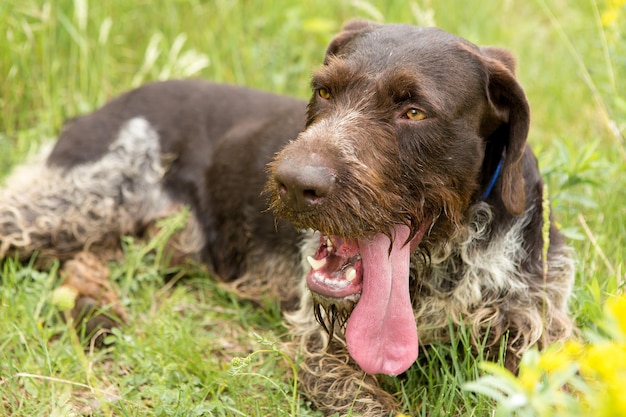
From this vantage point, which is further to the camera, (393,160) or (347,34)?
(347,34)

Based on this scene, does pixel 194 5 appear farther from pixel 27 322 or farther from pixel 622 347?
pixel 622 347

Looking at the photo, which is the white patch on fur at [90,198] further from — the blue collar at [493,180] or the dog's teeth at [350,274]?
the blue collar at [493,180]

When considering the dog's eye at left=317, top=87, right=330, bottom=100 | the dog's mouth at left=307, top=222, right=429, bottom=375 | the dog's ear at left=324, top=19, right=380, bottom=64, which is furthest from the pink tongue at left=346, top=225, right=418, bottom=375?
the dog's ear at left=324, top=19, right=380, bottom=64

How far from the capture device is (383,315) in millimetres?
3021

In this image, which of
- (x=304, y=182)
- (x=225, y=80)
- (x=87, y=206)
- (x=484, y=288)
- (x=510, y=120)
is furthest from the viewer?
(x=225, y=80)

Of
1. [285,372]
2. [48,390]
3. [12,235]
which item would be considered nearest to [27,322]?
[48,390]

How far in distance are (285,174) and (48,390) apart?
148cm

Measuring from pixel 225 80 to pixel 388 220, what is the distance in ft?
12.3

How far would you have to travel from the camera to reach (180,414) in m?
3.10

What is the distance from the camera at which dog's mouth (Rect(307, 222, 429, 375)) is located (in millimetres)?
2990

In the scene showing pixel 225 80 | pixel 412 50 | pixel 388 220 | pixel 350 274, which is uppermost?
pixel 412 50

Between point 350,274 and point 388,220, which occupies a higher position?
point 388,220

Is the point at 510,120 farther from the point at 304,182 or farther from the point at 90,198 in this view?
the point at 90,198

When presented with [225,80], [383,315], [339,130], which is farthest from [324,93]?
[225,80]
